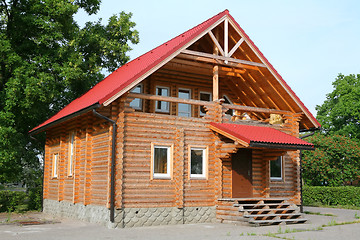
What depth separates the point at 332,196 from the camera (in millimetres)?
26938

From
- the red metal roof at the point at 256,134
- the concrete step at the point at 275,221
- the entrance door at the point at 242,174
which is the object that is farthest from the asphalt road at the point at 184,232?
the red metal roof at the point at 256,134

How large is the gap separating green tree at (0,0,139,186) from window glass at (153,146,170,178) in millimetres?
9889

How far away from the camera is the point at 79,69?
25375 millimetres

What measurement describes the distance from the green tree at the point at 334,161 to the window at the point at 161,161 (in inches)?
662

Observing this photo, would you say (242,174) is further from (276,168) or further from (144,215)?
(144,215)

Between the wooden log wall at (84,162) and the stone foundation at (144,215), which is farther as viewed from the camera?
the wooden log wall at (84,162)

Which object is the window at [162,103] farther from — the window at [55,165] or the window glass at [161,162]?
the window at [55,165]

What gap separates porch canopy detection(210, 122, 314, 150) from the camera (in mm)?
15531

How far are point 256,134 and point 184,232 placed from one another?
205 inches

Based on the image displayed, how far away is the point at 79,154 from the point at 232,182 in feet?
21.9

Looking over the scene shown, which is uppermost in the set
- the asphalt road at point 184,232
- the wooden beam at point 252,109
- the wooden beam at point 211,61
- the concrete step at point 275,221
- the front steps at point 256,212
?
the wooden beam at point 211,61

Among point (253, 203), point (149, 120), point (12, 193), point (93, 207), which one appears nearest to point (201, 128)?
point (149, 120)

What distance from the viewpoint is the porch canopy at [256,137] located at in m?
15.5

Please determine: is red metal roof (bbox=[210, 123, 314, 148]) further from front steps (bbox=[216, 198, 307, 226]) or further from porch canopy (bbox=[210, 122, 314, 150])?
front steps (bbox=[216, 198, 307, 226])
